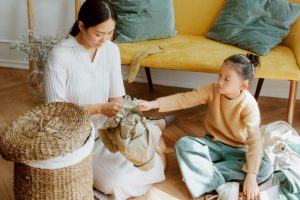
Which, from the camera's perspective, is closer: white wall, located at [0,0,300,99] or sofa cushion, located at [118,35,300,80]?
sofa cushion, located at [118,35,300,80]

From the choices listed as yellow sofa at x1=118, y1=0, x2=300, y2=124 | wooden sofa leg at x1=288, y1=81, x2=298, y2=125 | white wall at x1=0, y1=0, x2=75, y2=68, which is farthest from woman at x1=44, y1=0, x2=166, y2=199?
white wall at x1=0, y1=0, x2=75, y2=68

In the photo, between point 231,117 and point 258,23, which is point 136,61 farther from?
point 258,23

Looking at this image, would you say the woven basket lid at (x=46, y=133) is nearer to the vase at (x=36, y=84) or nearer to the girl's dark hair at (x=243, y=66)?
the girl's dark hair at (x=243, y=66)

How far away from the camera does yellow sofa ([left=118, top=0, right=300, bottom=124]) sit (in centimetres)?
218

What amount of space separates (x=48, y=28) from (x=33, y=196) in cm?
172

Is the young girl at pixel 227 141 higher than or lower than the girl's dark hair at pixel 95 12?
lower

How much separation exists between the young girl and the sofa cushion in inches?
9.2

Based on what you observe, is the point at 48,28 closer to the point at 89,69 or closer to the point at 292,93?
the point at 89,69

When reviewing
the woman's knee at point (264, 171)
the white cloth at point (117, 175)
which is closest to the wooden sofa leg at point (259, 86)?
the woman's knee at point (264, 171)

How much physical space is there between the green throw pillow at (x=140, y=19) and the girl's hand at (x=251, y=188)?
1.03 meters

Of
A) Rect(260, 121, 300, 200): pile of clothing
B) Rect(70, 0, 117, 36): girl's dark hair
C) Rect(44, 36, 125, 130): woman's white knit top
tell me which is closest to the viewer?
Rect(70, 0, 117, 36): girl's dark hair

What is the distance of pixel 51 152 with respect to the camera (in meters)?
1.40

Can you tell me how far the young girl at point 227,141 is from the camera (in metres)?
1.84

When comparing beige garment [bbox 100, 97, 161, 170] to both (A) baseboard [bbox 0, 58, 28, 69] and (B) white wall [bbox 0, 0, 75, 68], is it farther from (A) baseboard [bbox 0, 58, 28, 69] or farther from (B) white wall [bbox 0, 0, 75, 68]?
(A) baseboard [bbox 0, 58, 28, 69]
